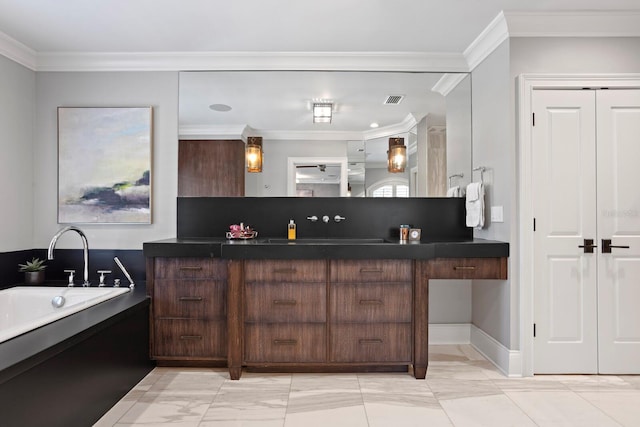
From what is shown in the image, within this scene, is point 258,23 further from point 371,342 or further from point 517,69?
point 371,342

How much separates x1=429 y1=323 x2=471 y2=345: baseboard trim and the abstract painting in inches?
104

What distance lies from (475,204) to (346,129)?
1.21 metres

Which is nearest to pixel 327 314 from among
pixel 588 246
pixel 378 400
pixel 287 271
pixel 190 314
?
pixel 287 271

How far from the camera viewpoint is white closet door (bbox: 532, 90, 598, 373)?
271 centimetres

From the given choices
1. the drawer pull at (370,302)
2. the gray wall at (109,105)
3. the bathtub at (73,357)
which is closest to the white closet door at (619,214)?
the drawer pull at (370,302)

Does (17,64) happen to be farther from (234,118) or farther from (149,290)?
(149,290)

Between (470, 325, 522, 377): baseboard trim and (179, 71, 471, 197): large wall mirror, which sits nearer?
(470, 325, 522, 377): baseboard trim

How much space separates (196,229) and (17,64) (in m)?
1.91

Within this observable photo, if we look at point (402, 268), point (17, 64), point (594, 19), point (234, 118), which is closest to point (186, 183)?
point (234, 118)

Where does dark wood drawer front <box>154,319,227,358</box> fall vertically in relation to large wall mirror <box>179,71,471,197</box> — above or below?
below

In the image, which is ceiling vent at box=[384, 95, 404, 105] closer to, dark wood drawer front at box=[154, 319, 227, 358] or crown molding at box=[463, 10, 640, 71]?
crown molding at box=[463, 10, 640, 71]

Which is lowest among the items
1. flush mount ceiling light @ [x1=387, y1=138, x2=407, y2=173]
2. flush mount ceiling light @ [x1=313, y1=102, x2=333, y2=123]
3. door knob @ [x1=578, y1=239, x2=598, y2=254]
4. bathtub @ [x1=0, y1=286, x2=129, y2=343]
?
bathtub @ [x1=0, y1=286, x2=129, y2=343]

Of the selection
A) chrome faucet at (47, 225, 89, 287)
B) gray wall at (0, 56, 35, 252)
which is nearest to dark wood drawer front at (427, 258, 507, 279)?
chrome faucet at (47, 225, 89, 287)

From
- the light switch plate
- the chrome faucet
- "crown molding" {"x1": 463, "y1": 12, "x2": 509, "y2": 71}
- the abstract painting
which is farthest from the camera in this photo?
the abstract painting
